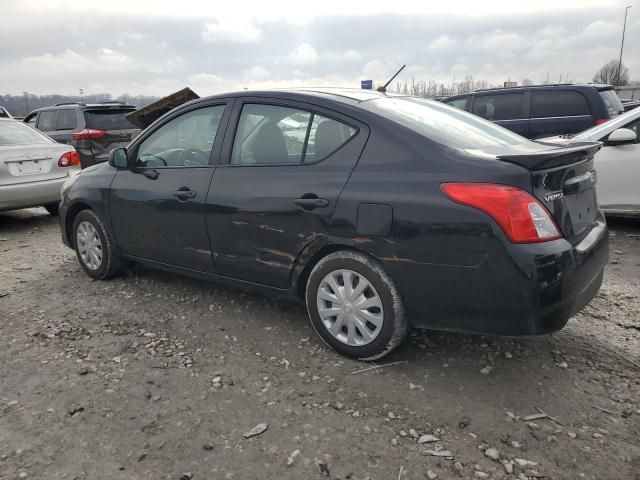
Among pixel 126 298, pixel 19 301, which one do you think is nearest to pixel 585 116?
pixel 126 298

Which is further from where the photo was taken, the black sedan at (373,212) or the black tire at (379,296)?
the black tire at (379,296)

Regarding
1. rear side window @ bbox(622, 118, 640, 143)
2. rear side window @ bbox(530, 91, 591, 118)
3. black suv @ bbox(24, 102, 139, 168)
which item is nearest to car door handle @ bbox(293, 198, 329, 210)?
rear side window @ bbox(622, 118, 640, 143)

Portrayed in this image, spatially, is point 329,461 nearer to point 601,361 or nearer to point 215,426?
point 215,426

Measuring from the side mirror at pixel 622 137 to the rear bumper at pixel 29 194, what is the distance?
7.00m

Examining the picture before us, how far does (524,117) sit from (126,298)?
25.0 ft

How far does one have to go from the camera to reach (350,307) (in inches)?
119

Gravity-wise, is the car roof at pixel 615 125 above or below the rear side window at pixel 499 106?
below

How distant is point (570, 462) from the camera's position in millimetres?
2221

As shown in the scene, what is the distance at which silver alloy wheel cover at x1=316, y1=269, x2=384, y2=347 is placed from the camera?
2945 millimetres

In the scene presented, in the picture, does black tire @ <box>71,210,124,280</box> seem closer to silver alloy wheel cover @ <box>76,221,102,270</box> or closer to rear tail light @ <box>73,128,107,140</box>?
silver alloy wheel cover @ <box>76,221,102,270</box>

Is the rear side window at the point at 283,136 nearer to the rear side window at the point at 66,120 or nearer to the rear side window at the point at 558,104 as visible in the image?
the rear side window at the point at 558,104

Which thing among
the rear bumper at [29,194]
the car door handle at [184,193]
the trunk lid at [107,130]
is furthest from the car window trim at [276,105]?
the trunk lid at [107,130]

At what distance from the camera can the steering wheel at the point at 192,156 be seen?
3705mm

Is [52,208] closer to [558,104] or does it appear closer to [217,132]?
[217,132]
